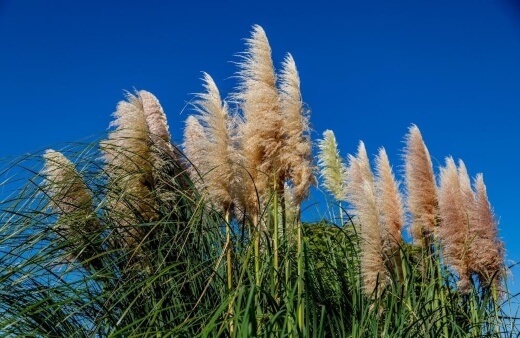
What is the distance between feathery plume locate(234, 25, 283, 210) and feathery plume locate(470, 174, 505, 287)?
5.73ft

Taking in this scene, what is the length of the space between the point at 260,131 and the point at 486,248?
76.6 inches

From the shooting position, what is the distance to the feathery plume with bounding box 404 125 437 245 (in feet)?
19.2

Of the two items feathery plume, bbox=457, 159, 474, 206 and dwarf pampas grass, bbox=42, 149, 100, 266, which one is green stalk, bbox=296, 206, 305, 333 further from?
feathery plume, bbox=457, 159, 474, 206

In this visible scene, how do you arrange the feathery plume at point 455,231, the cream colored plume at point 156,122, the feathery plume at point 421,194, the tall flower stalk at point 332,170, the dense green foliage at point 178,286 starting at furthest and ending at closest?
the tall flower stalk at point 332,170 < the feathery plume at point 421,194 < the feathery plume at point 455,231 < the cream colored plume at point 156,122 < the dense green foliage at point 178,286

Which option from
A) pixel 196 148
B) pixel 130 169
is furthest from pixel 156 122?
pixel 130 169

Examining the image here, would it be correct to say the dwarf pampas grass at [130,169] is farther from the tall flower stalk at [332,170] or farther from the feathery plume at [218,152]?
the tall flower stalk at [332,170]

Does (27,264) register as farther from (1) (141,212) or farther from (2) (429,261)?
(2) (429,261)

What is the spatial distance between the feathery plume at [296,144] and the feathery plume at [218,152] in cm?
33

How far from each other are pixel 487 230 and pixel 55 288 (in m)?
3.09

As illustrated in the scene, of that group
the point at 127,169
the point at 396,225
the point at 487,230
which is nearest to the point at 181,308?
the point at 127,169

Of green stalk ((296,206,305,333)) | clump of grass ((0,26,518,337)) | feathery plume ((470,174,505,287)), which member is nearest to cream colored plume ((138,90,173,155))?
clump of grass ((0,26,518,337))

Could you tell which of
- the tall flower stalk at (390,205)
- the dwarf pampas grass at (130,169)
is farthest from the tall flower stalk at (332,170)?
the dwarf pampas grass at (130,169)

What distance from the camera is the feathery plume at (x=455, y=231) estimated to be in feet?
17.9

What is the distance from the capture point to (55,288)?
3.90m
